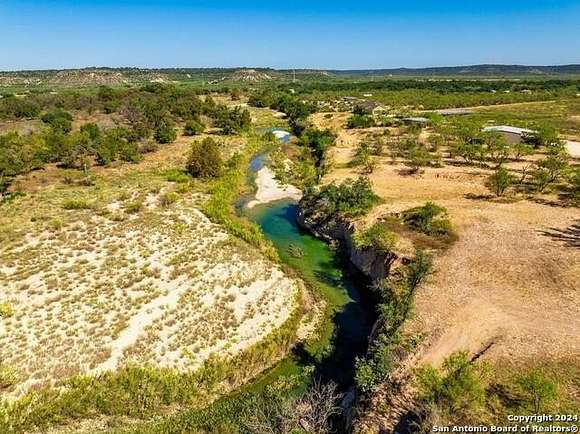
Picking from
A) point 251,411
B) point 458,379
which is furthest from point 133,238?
point 458,379

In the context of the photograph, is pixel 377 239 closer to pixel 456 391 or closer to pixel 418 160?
pixel 456 391

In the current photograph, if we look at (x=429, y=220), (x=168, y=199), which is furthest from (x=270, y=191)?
(x=429, y=220)

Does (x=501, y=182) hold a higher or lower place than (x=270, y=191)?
higher

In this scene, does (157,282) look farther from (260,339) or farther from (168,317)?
(260,339)

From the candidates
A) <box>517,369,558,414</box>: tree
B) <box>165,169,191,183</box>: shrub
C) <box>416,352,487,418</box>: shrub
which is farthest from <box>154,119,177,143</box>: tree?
<box>517,369,558,414</box>: tree

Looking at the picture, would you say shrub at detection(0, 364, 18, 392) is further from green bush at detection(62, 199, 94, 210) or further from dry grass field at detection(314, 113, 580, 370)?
green bush at detection(62, 199, 94, 210)

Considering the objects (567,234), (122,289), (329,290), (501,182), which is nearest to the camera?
(122,289)
